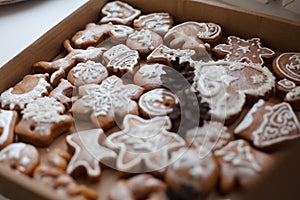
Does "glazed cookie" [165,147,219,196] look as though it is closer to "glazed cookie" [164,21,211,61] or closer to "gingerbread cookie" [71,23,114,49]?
"glazed cookie" [164,21,211,61]

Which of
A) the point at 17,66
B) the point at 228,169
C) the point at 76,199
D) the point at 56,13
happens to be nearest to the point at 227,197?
the point at 228,169

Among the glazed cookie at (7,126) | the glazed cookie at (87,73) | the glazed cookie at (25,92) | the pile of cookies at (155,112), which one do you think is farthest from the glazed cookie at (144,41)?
the glazed cookie at (7,126)

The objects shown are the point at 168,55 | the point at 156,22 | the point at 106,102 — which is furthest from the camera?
the point at 156,22

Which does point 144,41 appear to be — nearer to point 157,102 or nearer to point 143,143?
point 157,102

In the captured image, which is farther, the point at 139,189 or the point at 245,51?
the point at 245,51

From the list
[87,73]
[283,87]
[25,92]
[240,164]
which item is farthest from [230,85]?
[25,92]

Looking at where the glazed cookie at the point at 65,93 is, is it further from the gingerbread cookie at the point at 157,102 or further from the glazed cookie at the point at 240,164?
the glazed cookie at the point at 240,164

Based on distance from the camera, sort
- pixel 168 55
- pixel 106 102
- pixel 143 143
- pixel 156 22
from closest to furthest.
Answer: pixel 143 143 < pixel 106 102 < pixel 168 55 < pixel 156 22

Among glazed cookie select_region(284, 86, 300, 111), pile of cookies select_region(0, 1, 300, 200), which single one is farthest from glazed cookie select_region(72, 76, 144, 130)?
glazed cookie select_region(284, 86, 300, 111)
